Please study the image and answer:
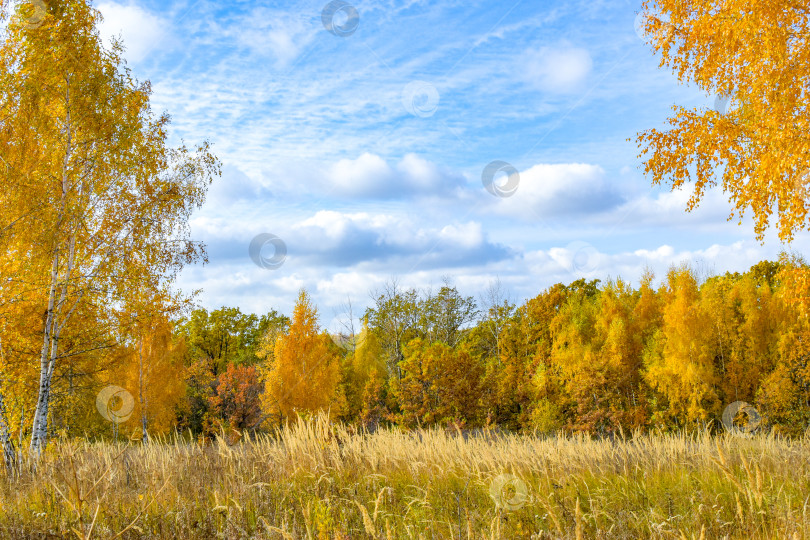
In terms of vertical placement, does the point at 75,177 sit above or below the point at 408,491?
above

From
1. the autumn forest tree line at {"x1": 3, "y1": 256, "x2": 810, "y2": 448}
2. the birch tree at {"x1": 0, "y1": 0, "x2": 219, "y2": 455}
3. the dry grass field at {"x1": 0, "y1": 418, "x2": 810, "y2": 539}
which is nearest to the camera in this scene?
the dry grass field at {"x1": 0, "y1": 418, "x2": 810, "y2": 539}

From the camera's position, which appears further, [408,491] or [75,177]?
[75,177]

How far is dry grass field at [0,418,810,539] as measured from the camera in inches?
162

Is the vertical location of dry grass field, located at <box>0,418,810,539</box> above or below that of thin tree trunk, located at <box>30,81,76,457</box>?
below

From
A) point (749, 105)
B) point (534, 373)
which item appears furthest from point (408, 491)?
point (534, 373)

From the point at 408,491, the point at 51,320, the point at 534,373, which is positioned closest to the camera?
the point at 408,491

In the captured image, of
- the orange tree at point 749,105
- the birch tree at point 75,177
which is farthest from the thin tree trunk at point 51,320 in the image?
the orange tree at point 749,105

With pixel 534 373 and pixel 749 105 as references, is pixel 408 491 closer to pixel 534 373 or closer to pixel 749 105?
pixel 749 105

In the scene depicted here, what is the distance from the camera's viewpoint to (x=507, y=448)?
684 cm

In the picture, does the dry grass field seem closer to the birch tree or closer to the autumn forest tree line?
the birch tree

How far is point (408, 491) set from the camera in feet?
18.7

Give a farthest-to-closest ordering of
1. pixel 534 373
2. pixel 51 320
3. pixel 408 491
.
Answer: pixel 534 373 < pixel 51 320 < pixel 408 491

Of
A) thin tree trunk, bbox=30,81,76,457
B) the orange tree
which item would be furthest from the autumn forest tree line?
the orange tree

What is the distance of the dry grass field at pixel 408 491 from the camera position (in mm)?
4121
